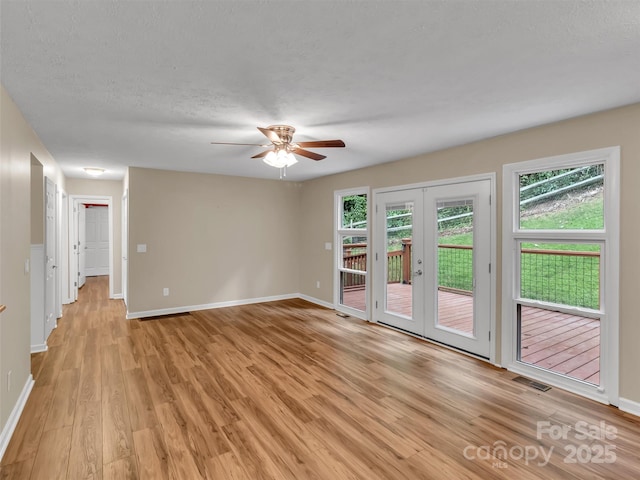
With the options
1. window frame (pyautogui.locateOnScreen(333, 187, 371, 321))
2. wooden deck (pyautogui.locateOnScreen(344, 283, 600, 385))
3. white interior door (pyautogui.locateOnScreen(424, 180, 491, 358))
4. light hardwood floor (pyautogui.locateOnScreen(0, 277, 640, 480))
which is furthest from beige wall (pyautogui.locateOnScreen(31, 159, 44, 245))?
wooden deck (pyautogui.locateOnScreen(344, 283, 600, 385))

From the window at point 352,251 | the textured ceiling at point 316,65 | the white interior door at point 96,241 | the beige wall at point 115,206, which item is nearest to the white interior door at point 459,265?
the textured ceiling at point 316,65

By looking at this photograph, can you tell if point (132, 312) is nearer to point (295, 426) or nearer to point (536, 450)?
point (295, 426)

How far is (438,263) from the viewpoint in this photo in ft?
13.8

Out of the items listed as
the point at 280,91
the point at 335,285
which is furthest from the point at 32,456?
the point at 335,285

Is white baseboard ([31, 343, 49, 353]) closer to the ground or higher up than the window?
closer to the ground

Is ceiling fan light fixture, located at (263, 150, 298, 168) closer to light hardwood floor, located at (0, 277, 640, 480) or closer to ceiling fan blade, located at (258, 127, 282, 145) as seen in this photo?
ceiling fan blade, located at (258, 127, 282, 145)

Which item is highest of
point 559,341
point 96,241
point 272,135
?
point 272,135

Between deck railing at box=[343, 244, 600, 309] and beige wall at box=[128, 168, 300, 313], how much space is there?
11.3 feet

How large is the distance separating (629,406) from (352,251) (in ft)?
12.3

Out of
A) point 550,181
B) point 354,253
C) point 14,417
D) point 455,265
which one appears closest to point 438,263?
point 455,265

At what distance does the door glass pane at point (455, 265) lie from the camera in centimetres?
387

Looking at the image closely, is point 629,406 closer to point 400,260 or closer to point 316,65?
point 400,260

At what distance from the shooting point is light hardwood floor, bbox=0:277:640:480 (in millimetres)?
2039

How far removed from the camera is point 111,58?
1.95m
